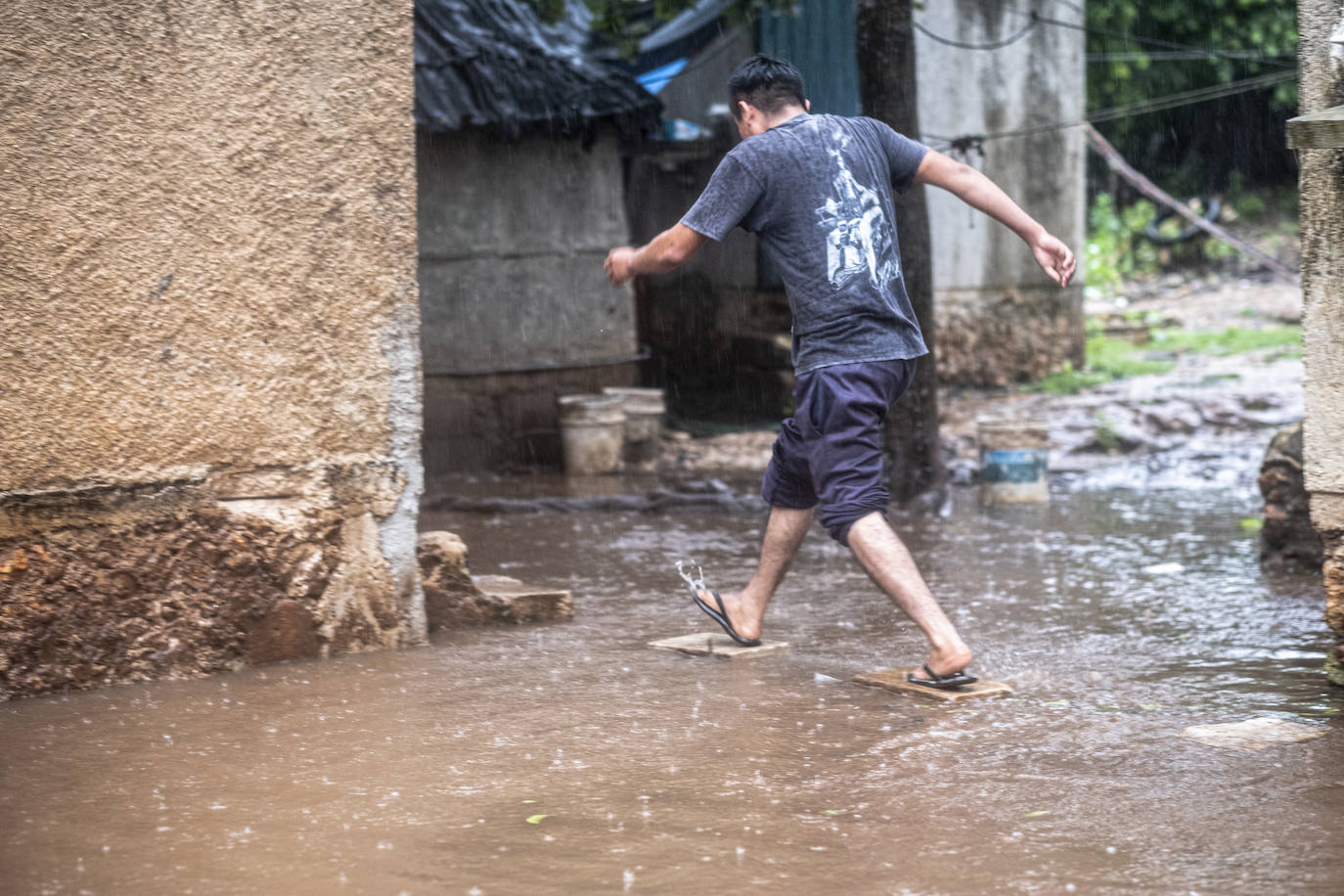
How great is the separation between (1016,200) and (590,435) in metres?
5.41

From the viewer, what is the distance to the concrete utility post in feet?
11.5

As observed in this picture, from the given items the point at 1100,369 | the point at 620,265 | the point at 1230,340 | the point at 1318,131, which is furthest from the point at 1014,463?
the point at 1230,340

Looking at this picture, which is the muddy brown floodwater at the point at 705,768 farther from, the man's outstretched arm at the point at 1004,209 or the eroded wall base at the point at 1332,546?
the man's outstretched arm at the point at 1004,209

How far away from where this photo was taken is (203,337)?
390 cm

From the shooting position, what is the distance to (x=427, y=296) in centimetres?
985

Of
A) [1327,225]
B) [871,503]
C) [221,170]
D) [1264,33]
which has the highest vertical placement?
[1264,33]

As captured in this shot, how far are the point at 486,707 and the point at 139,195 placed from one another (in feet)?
5.67

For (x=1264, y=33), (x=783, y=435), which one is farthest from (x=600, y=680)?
(x=1264, y=33)

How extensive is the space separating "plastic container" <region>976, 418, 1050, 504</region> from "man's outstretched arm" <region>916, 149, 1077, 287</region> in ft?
13.8

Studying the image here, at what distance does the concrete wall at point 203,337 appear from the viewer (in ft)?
12.0

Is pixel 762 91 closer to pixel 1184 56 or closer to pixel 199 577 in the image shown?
pixel 199 577

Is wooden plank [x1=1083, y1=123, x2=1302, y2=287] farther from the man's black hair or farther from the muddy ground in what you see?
the man's black hair

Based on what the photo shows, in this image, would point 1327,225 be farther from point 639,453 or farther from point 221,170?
point 639,453

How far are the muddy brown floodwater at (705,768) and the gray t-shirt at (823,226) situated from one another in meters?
1.01
